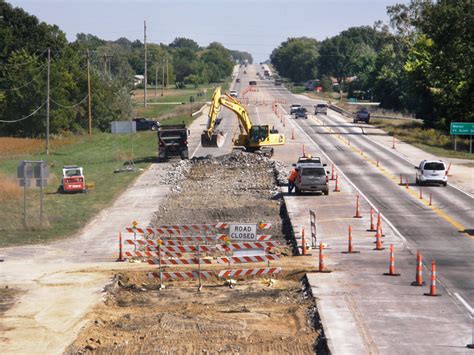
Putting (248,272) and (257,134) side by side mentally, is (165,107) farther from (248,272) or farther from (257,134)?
(248,272)

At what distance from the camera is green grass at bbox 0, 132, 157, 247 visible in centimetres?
4290

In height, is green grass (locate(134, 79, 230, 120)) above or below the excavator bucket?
below

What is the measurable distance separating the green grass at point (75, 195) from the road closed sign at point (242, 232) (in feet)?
40.9

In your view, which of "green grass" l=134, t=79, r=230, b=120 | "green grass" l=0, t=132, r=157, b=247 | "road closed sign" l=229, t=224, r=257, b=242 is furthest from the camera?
"green grass" l=134, t=79, r=230, b=120

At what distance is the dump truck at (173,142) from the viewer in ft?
237

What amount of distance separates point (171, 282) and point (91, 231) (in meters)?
11.9

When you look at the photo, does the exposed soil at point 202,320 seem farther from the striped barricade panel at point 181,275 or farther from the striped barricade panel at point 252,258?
the striped barricade panel at point 252,258

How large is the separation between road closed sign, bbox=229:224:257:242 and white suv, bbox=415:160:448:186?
2826cm

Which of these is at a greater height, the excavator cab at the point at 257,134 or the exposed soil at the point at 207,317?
the excavator cab at the point at 257,134

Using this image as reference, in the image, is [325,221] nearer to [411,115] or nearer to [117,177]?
[117,177]

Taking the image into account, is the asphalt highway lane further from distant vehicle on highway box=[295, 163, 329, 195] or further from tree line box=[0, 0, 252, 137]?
tree line box=[0, 0, 252, 137]

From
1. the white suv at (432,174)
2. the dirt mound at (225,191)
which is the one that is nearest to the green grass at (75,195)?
the dirt mound at (225,191)

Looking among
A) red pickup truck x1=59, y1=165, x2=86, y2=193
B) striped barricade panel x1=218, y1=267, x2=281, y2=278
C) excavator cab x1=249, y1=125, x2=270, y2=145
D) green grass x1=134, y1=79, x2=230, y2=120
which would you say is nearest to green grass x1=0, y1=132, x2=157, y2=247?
red pickup truck x1=59, y1=165, x2=86, y2=193

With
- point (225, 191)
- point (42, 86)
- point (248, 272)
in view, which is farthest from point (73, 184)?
point (42, 86)
